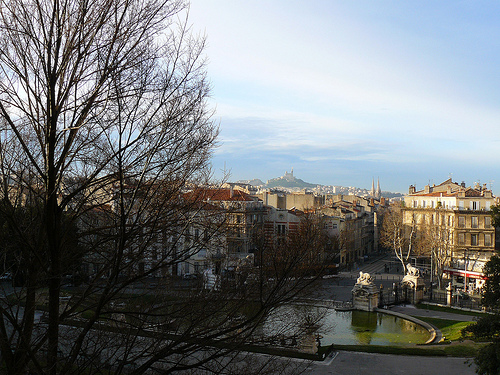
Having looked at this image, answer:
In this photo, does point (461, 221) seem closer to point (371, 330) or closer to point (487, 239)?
point (487, 239)

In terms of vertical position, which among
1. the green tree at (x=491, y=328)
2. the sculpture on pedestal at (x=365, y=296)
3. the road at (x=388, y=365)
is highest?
the green tree at (x=491, y=328)

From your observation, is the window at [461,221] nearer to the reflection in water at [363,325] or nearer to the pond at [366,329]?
the pond at [366,329]

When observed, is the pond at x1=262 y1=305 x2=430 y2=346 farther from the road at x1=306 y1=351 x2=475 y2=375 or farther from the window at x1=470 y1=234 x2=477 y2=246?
the window at x1=470 y1=234 x2=477 y2=246

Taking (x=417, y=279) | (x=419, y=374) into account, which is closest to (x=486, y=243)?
(x=417, y=279)

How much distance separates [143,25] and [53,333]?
3499mm

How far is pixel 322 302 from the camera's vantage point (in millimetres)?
25516

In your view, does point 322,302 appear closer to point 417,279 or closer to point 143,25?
point 417,279

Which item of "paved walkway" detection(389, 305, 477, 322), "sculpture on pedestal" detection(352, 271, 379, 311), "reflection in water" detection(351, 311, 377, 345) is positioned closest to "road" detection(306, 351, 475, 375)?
"reflection in water" detection(351, 311, 377, 345)

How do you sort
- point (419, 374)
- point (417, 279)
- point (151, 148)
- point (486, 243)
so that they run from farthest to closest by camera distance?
point (486, 243), point (417, 279), point (419, 374), point (151, 148)

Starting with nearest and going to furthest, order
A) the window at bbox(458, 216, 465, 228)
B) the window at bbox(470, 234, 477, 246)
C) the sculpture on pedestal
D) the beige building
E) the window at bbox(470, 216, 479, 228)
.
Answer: the sculpture on pedestal, the beige building, the window at bbox(470, 234, 477, 246), the window at bbox(470, 216, 479, 228), the window at bbox(458, 216, 465, 228)

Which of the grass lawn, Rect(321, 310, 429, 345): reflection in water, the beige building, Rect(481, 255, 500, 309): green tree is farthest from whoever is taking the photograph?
the beige building

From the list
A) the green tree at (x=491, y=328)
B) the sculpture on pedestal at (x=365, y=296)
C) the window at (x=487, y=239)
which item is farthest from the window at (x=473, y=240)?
the green tree at (x=491, y=328)

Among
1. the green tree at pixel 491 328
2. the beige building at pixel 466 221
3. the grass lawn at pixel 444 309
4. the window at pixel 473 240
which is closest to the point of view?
the green tree at pixel 491 328

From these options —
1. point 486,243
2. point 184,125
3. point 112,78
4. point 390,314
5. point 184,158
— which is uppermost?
point 112,78
